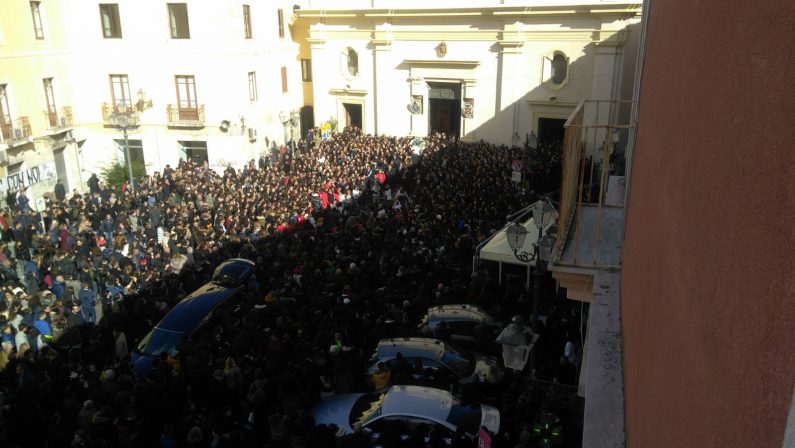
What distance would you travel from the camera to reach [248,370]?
981cm

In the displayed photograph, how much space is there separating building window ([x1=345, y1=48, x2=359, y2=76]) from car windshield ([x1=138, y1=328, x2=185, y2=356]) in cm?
2093

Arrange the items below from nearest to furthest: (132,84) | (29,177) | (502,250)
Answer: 1. (502,250)
2. (29,177)
3. (132,84)

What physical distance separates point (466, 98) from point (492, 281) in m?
16.6

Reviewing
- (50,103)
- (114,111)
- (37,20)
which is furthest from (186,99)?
(37,20)

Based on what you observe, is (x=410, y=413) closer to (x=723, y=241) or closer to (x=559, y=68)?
(x=723, y=241)

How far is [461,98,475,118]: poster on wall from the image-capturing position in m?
27.3

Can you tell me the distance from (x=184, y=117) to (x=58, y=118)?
478cm

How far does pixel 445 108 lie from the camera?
2864 centimetres

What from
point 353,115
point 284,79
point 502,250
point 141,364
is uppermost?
point 284,79

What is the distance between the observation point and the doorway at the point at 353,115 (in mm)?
30797

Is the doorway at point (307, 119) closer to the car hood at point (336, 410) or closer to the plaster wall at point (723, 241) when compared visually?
the car hood at point (336, 410)

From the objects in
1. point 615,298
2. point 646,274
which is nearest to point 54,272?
point 615,298

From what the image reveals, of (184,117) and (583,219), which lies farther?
(184,117)

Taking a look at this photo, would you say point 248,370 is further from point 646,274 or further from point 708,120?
point 708,120
